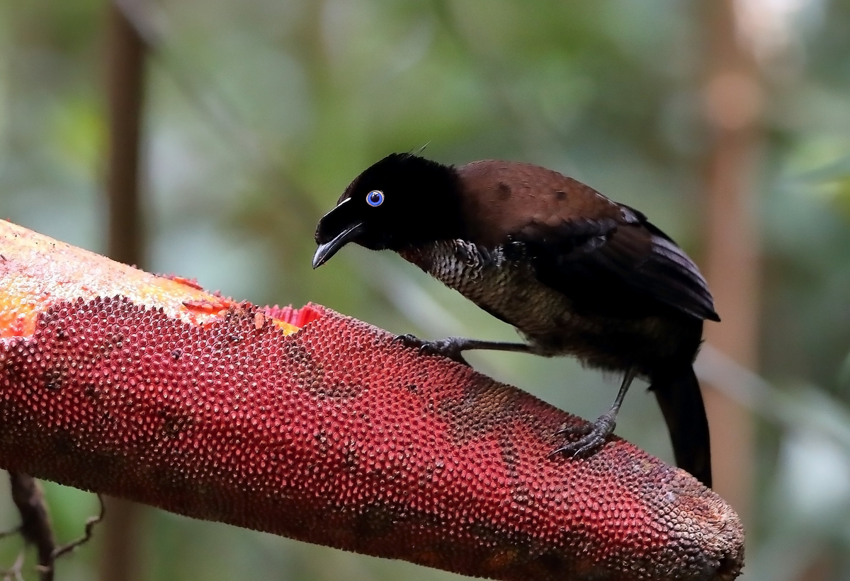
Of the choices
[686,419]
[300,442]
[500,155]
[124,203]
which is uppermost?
[500,155]

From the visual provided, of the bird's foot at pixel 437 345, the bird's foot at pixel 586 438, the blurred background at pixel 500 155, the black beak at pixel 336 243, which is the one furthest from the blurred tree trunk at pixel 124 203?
the bird's foot at pixel 586 438

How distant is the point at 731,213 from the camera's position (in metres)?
2.78

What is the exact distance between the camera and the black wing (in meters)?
1.45

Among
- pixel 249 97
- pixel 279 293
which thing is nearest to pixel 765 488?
pixel 279 293

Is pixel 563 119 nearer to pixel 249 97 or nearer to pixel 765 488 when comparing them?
pixel 249 97

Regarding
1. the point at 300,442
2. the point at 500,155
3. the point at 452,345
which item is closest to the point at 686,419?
the point at 452,345

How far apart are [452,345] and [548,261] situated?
0.20 metres

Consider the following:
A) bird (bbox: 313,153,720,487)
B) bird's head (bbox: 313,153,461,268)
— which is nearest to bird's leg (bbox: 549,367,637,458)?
bird (bbox: 313,153,720,487)

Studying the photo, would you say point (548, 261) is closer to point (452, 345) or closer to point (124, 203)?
point (452, 345)

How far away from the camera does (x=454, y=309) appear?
3451 millimetres

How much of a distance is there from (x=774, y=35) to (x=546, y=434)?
2.49 m

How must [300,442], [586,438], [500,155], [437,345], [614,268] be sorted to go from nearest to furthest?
[300,442] < [586,438] < [437,345] < [614,268] < [500,155]

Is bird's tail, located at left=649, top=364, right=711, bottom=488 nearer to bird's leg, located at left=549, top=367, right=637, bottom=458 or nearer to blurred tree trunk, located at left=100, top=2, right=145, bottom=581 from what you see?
bird's leg, located at left=549, top=367, right=637, bottom=458

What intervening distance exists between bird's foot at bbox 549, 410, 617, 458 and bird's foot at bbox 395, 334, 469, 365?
0.71 ft
